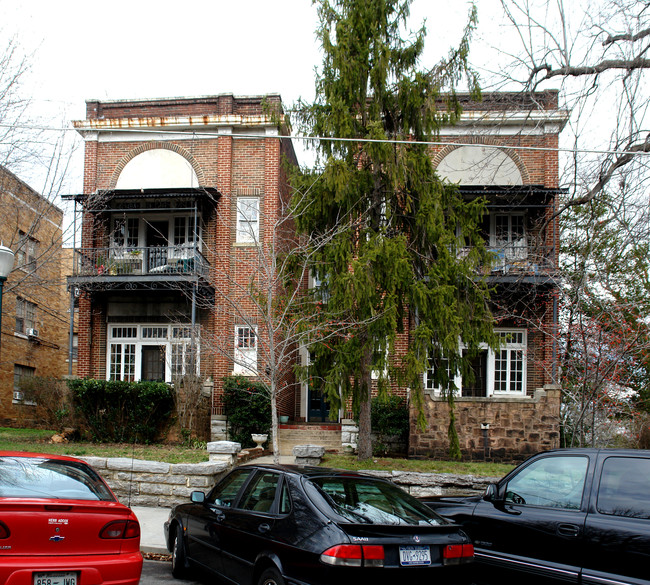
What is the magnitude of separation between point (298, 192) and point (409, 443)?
285 inches

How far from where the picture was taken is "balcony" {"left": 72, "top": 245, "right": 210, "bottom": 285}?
19516mm

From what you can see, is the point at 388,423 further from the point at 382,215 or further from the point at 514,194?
the point at 514,194

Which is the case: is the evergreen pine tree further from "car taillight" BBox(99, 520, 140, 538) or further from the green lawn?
"car taillight" BBox(99, 520, 140, 538)

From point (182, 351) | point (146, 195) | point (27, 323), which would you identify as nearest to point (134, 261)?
point (146, 195)

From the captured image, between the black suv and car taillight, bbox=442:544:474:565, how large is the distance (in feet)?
2.07

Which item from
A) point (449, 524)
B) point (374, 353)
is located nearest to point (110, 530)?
point (449, 524)

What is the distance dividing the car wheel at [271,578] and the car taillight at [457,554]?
1.35 metres

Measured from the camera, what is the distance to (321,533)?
5.25 meters

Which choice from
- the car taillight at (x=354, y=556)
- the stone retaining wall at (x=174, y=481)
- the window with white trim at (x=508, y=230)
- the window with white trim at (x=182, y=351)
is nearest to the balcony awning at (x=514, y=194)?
the window with white trim at (x=508, y=230)

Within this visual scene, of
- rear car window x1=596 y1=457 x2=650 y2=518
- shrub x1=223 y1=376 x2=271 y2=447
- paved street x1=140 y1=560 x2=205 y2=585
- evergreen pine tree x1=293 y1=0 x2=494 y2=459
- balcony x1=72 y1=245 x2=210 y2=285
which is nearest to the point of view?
rear car window x1=596 y1=457 x2=650 y2=518

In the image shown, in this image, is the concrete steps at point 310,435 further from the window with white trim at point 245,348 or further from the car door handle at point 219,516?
the car door handle at point 219,516

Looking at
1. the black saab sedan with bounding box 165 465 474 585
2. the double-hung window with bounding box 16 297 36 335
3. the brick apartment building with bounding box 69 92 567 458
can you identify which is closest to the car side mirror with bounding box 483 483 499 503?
the black saab sedan with bounding box 165 465 474 585

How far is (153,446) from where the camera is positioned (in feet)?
55.4

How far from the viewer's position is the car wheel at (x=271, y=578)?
5.51m
